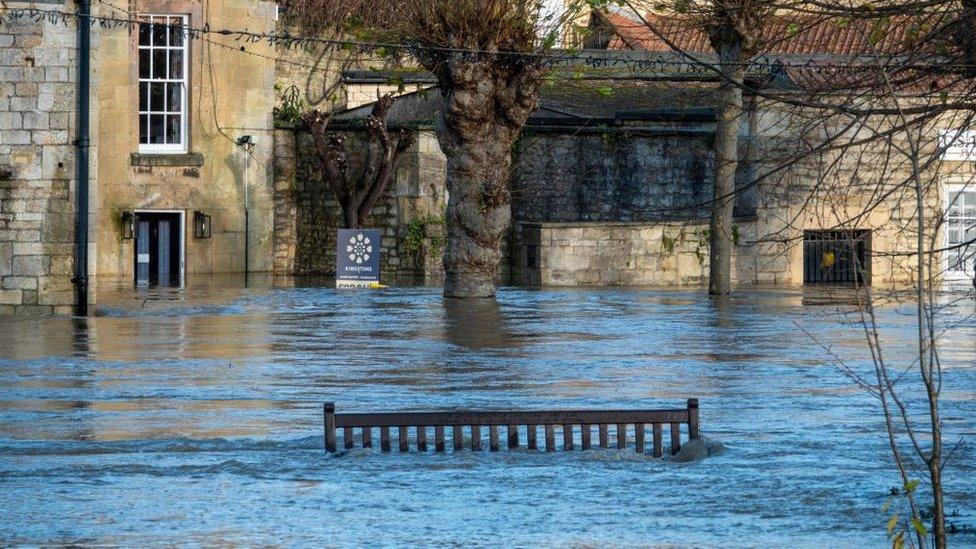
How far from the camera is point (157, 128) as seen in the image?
118 ft

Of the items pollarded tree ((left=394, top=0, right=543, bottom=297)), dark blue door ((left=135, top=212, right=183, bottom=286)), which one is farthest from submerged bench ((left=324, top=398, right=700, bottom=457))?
dark blue door ((left=135, top=212, right=183, bottom=286))

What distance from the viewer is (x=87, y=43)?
23.8m

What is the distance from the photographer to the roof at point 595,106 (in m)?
37.2

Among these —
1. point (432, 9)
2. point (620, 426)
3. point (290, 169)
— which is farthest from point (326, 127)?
point (620, 426)

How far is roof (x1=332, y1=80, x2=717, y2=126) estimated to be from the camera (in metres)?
37.2

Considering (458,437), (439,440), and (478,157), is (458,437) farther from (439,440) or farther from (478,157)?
(478,157)

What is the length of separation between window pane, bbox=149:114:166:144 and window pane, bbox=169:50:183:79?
0.88 meters

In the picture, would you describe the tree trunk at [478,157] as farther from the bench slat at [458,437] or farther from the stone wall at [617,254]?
the bench slat at [458,437]

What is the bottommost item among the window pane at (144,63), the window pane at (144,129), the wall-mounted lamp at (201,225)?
the wall-mounted lamp at (201,225)

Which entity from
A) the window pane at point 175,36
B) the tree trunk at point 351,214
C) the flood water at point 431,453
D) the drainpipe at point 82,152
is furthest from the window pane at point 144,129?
the drainpipe at point 82,152

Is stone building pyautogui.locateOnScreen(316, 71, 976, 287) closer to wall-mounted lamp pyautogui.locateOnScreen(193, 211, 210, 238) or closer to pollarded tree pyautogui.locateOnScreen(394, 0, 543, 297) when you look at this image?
wall-mounted lamp pyautogui.locateOnScreen(193, 211, 210, 238)

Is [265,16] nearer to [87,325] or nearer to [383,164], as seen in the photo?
[383,164]

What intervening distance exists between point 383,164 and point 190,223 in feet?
13.3

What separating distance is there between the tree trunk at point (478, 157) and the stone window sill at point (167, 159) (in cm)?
913
